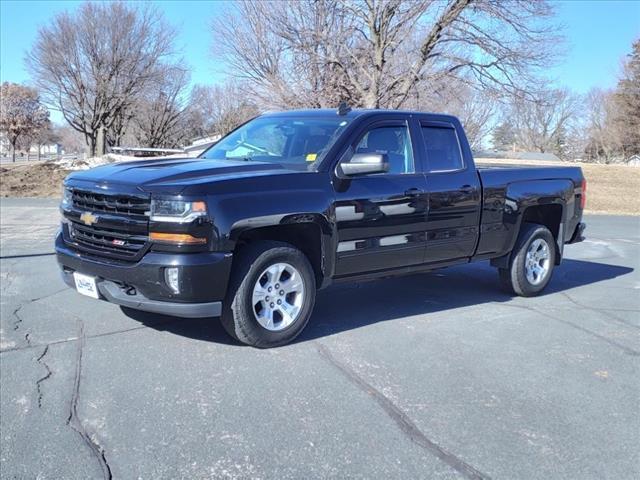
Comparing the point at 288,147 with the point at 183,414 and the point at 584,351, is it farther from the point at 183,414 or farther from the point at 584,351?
the point at 584,351

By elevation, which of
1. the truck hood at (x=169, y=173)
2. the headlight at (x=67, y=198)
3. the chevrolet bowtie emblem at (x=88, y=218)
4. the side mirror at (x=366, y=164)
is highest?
the side mirror at (x=366, y=164)

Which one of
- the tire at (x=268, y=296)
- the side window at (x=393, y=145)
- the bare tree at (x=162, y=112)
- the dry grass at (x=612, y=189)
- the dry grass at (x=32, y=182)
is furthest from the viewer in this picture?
the bare tree at (x=162, y=112)

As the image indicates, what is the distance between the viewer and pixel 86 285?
15.9ft

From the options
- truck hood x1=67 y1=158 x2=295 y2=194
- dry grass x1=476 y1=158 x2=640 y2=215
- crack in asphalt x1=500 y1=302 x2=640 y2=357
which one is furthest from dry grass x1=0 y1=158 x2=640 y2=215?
truck hood x1=67 y1=158 x2=295 y2=194

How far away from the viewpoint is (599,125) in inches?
2840

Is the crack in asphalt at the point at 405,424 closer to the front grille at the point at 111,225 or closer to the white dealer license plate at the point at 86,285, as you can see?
the front grille at the point at 111,225

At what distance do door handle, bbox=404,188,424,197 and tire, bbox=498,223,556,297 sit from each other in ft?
6.12

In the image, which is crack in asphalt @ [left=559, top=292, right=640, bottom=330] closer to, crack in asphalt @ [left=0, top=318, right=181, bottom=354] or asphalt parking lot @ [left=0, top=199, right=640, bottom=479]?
asphalt parking lot @ [left=0, top=199, right=640, bottom=479]

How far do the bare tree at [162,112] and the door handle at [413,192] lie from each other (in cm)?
3134

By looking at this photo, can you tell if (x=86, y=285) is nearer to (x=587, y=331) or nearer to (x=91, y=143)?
(x=587, y=331)

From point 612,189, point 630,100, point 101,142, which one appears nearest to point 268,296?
point 612,189

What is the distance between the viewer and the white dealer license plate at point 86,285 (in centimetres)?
475

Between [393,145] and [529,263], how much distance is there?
2.44m

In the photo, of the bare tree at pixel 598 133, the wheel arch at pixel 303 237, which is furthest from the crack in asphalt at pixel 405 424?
the bare tree at pixel 598 133
